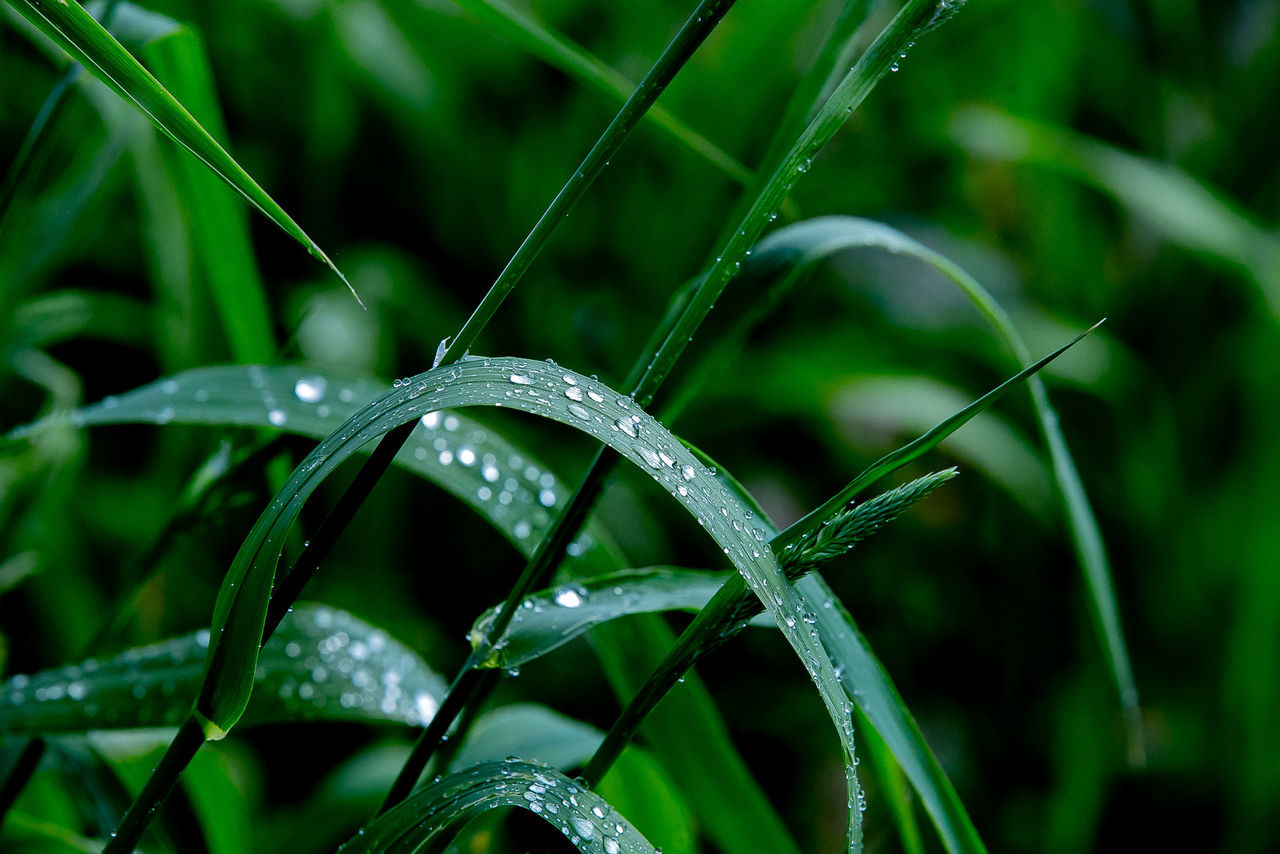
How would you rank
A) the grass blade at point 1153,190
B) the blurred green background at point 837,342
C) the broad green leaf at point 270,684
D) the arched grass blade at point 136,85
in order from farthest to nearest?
1. the grass blade at point 1153,190
2. the blurred green background at point 837,342
3. the broad green leaf at point 270,684
4. the arched grass blade at point 136,85

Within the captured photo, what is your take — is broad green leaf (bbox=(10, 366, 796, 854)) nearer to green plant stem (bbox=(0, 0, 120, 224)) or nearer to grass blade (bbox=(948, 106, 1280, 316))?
green plant stem (bbox=(0, 0, 120, 224))

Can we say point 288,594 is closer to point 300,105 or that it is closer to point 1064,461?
point 1064,461

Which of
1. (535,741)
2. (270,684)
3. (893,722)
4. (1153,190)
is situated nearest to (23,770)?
(270,684)

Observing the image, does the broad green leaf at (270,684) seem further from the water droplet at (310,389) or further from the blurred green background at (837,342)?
the blurred green background at (837,342)

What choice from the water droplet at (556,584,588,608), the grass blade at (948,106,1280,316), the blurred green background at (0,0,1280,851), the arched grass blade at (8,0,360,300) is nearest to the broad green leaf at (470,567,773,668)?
the water droplet at (556,584,588,608)

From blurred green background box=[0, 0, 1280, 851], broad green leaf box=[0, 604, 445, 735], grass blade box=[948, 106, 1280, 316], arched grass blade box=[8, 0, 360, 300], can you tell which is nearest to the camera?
arched grass blade box=[8, 0, 360, 300]

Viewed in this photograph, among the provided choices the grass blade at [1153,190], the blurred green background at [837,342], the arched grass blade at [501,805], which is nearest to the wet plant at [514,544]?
the arched grass blade at [501,805]
